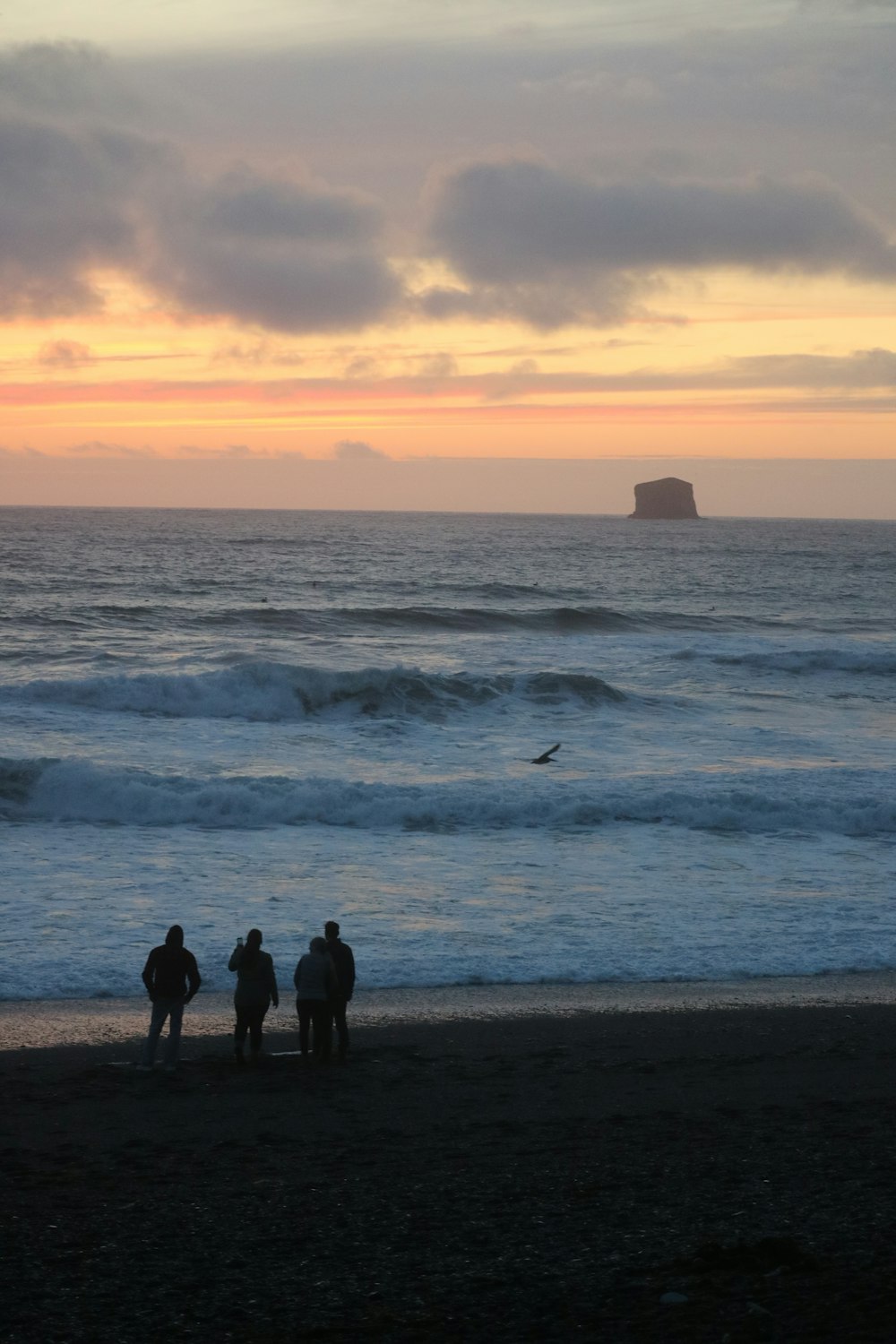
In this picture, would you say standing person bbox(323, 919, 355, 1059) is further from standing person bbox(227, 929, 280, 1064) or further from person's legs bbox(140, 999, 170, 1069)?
person's legs bbox(140, 999, 170, 1069)

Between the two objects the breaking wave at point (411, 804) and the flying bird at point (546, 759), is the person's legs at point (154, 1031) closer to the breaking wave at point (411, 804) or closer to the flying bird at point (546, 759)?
the breaking wave at point (411, 804)

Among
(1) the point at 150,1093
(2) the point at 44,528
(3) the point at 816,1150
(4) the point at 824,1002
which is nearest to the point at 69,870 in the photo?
(1) the point at 150,1093

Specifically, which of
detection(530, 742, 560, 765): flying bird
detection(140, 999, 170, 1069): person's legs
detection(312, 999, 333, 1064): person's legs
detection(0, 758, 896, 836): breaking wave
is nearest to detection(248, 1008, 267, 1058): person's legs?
detection(312, 999, 333, 1064): person's legs

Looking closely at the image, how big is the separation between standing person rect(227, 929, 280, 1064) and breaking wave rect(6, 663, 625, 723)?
2004 centimetres

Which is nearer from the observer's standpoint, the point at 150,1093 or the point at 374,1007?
the point at 150,1093

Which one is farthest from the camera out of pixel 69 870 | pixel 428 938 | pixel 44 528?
pixel 44 528

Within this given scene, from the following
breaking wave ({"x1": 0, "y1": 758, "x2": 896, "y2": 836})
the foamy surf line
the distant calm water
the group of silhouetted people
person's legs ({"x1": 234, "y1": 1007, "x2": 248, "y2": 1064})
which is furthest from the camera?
breaking wave ({"x1": 0, "y1": 758, "x2": 896, "y2": 836})

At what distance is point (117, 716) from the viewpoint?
2975cm

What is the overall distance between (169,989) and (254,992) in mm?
742

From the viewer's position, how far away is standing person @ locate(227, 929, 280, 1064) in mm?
10740

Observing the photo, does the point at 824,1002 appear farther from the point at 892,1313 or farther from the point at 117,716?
the point at 117,716

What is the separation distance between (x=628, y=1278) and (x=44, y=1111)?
196 inches

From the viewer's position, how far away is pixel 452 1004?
12.6 meters

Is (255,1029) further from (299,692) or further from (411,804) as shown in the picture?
(299,692)
